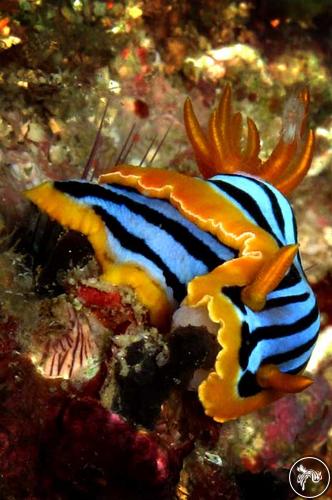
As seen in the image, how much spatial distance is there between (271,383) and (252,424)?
168 cm

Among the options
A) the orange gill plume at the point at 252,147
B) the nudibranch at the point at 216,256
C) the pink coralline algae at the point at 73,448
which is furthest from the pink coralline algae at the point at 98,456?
the orange gill plume at the point at 252,147

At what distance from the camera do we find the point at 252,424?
4039 mm

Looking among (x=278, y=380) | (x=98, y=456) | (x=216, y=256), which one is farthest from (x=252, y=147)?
(x=98, y=456)

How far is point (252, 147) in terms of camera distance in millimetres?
3422

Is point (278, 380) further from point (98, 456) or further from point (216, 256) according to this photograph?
point (98, 456)

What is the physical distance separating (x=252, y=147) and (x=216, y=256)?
0.99 meters

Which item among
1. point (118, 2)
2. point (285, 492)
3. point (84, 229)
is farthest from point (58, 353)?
point (118, 2)

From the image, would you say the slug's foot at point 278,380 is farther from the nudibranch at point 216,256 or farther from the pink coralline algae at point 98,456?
the pink coralline algae at point 98,456

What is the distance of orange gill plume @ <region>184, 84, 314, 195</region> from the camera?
3277mm

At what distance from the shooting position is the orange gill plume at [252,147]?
3277 millimetres

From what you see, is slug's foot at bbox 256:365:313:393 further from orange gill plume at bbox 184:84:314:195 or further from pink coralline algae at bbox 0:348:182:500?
orange gill plume at bbox 184:84:314:195

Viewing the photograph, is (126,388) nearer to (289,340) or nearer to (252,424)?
(289,340)

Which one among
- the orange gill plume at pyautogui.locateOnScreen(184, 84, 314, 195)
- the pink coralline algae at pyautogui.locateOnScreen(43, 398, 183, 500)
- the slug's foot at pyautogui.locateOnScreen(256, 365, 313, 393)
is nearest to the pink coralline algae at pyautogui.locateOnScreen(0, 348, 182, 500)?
the pink coralline algae at pyautogui.locateOnScreen(43, 398, 183, 500)

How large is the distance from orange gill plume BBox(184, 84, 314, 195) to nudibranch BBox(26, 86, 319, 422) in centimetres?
27
